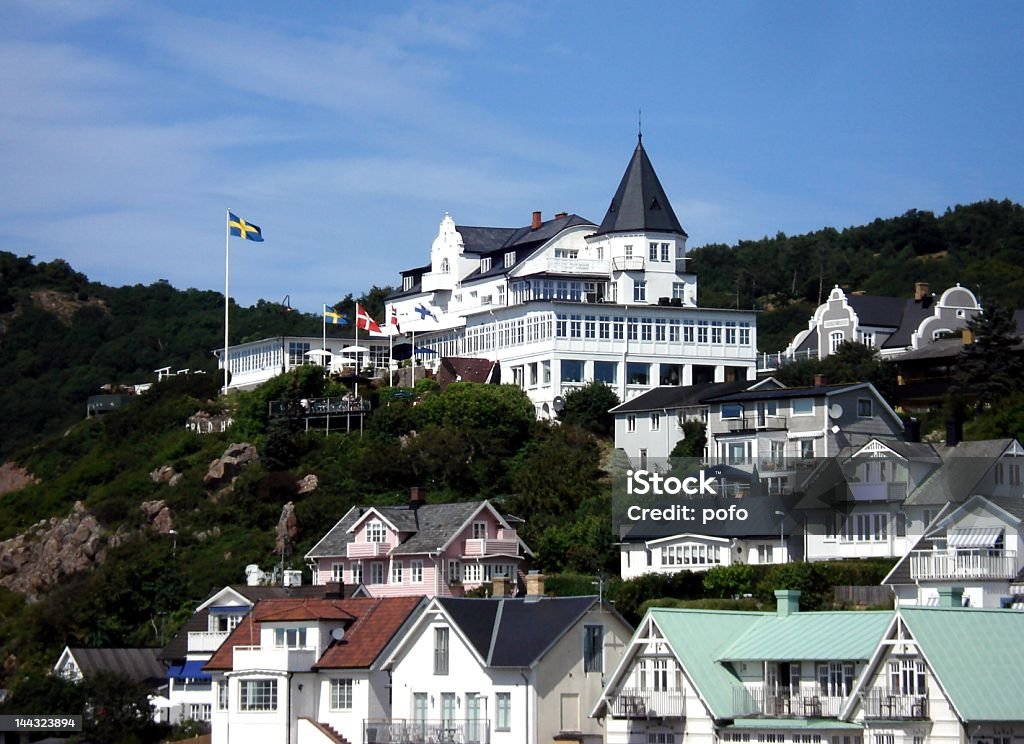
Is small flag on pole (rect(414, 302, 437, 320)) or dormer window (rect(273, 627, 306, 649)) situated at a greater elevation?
small flag on pole (rect(414, 302, 437, 320))

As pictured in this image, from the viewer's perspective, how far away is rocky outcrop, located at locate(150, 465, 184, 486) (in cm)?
9500

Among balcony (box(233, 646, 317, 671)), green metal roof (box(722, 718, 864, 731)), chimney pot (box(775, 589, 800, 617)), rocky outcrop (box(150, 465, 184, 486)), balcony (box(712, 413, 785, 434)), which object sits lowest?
green metal roof (box(722, 718, 864, 731))

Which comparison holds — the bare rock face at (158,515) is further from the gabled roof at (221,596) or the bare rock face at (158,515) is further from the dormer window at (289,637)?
the dormer window at (289,637)

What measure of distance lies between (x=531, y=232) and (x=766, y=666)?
6144 cm

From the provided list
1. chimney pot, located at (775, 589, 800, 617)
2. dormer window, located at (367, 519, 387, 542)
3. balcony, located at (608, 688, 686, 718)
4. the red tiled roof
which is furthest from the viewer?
dormer window, located at (367, 519, 387, 542)

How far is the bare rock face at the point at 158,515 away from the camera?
89.8 meters

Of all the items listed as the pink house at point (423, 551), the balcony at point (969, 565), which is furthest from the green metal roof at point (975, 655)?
the pink house at point (423, 551)

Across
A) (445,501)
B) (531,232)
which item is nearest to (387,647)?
(445,501)

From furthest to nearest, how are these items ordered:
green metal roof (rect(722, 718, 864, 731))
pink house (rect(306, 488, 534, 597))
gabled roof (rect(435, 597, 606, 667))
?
1. pink house (rect(306, 488, 534, 597))
2. gabled roof (rect(435, 597, 606, 667))
3. green metal roof (rect(722, 718, 864, 731))

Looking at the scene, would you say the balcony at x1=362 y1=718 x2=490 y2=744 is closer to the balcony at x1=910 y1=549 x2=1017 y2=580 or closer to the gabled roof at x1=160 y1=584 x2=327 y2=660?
the gabled roof at x1=160 y1=584 x2=327 y2=660

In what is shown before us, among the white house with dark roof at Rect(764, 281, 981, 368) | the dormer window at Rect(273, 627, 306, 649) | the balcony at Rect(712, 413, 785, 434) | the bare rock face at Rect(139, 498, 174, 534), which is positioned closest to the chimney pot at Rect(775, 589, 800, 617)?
the dormer window at Rect(273, 627, 306, 649)

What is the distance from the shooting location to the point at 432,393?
93.0 m

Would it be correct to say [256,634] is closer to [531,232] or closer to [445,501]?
[445,501]

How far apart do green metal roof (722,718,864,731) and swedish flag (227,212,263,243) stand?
64.5 m
